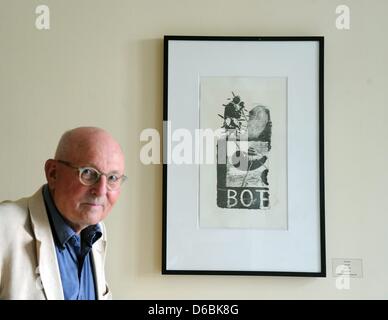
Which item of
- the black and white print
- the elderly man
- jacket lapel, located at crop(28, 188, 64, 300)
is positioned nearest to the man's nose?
the elderly man

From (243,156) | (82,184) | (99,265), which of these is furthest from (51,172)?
(243,156)

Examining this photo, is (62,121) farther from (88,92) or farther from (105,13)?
(105,13)

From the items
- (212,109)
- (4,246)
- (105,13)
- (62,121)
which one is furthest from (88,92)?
(4,246)

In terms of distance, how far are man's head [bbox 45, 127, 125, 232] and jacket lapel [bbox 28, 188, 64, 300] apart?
0.04 meters

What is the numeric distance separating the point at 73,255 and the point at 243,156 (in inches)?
17.1

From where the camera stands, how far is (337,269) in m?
1.09

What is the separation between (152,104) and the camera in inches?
43.7

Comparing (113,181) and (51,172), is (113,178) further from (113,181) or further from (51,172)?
(51,172)

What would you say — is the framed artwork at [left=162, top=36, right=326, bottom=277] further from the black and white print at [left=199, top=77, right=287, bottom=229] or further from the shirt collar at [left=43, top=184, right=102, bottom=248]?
the shirt collar at [left=43, top=184, right=102, bottom=248]

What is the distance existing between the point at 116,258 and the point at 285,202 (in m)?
0.41

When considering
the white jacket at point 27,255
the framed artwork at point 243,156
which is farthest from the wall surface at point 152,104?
the white jacket at point 27,255

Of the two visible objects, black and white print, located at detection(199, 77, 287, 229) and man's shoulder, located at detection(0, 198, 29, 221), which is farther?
black and white print, located at detection(199, 77, 287, 229)

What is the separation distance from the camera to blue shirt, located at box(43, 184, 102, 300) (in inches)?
35.5

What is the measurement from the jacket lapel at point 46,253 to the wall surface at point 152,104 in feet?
0.76
